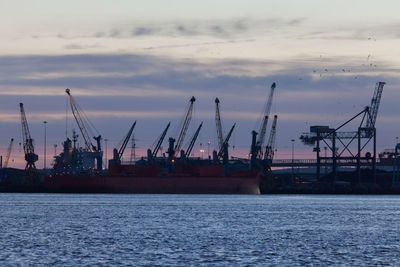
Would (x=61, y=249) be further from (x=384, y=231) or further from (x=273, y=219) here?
(x=273, y=219)

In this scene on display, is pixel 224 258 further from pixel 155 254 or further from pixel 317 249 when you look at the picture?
pixel 317 249

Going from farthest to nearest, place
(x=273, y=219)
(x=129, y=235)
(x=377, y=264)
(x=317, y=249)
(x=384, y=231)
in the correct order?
(x=273, y=219) < (x=384, y=231) < (x=129, y=235) < (x=317, y=249) < (x=377, y=264)

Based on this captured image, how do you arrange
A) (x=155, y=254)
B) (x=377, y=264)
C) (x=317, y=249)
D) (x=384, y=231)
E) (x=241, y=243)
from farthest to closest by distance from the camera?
(x=384, y=231), (x=241, y=243), (x=317, y=249), (x=155, y=254), (x=377, y=264)

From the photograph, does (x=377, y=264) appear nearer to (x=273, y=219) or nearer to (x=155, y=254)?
(x=155, y=254)

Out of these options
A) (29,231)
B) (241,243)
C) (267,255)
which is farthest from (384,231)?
(29,231)

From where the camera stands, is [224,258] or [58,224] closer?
[224,258]

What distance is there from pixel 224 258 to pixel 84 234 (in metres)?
22.4

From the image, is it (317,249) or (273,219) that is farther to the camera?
(273,219)

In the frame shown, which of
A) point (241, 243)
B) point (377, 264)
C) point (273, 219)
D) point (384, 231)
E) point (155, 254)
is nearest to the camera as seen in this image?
point (377, 264)

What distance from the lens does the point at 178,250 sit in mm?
61062

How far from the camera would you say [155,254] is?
5850cm

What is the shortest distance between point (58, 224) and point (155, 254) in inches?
1360

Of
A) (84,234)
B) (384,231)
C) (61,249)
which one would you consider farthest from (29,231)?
(384,231)

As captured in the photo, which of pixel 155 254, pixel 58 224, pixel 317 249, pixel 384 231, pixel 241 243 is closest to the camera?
pixel 155 254
